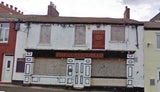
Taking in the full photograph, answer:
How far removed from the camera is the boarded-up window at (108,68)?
13.4m

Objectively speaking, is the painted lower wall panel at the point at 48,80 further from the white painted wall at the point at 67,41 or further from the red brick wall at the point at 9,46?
the red brick wall at the point at 9,46

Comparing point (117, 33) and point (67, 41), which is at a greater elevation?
point (117, 33)

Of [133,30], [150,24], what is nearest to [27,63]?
[133,30]

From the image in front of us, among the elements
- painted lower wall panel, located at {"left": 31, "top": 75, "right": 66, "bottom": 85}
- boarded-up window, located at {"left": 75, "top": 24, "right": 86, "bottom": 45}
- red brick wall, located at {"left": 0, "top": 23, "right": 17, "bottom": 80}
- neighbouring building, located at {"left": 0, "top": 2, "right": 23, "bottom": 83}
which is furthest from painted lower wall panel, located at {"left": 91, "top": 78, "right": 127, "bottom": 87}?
red brick wall, located at {"left": 0, "top": 23, "right": 17, "bottom": 80}

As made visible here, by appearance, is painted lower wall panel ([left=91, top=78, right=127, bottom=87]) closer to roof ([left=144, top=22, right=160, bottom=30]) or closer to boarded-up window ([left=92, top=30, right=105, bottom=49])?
boarded-up window ([left=92, top=30, right=105, bottom=49])

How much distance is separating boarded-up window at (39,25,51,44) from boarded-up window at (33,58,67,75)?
4.83 feet

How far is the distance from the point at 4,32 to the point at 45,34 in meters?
3.55

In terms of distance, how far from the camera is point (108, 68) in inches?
533

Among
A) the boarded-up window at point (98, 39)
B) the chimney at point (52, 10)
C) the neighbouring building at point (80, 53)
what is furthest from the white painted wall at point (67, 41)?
the chimney at point (52, 10)

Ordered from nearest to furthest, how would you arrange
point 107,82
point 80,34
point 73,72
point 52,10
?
point 107,82, point 73,72, point 80,34, point 52,10

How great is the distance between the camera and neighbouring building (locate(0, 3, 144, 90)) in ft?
43.6

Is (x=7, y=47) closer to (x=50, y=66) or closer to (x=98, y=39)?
(x=50, y=66)

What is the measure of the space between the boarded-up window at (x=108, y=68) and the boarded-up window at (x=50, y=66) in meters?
2.46

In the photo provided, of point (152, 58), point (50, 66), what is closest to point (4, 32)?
point (50, 66)
